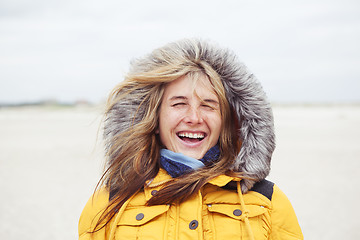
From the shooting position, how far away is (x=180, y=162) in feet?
6.73

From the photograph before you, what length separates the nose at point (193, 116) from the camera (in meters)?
2.04

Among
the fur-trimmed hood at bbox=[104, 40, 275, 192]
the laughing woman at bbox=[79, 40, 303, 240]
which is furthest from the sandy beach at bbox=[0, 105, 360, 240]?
the fur-trimmed hood at bbox=[104, 40, 275, 192]

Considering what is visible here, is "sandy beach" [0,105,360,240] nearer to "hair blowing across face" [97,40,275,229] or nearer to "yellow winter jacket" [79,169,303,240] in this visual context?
"hair blowing across face" [97,40,275,229]

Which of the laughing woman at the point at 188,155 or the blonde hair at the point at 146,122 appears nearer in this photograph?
the laughing woman at the point at 188,155

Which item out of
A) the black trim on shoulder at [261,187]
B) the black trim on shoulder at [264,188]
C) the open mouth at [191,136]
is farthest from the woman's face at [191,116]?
the black trim on shoulder at [264,188]

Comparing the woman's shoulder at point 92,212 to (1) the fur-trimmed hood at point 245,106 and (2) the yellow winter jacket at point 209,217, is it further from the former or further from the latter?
(1) the fur-trimmed hood at point 245,106

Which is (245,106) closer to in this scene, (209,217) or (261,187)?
(261,187)

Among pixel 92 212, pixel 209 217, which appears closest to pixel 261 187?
pixel 209 217

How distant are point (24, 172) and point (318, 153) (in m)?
7.66

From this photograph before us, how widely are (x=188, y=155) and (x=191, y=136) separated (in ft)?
0.37

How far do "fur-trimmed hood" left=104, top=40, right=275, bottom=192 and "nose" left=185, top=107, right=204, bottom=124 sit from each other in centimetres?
26

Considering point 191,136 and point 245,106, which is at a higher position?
point 245,106

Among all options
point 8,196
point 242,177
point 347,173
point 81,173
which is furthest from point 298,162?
point 242,177

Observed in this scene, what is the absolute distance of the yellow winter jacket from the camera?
6.03ft
